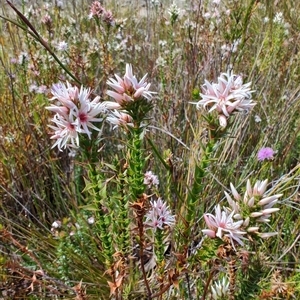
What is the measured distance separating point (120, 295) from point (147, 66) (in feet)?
6.28

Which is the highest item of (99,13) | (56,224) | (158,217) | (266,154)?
(99,13)

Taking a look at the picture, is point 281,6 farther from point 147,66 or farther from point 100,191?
point 100,191

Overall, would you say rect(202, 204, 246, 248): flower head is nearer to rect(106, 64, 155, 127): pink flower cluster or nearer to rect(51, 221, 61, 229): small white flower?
rect(106, 64, 155, 127): pink flower cluster

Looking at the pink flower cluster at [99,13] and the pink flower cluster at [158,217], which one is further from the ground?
the pink flower cluster at [99,13]

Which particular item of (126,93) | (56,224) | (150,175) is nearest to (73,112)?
(126,93)

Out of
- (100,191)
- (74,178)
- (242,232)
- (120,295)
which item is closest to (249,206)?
(242,232)

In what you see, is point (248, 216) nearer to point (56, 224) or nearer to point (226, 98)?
point (226, 98)

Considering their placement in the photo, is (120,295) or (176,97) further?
(176,97)

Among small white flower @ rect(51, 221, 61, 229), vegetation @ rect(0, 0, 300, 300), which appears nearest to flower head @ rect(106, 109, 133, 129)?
vegetation @ rect(0, 0, 300, 300)

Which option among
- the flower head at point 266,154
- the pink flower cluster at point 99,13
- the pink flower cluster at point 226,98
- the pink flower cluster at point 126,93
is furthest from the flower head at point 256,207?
the pink flower cluster at point 99,13

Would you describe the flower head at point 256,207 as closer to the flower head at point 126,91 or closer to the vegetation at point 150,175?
the vegetation at point 150,175

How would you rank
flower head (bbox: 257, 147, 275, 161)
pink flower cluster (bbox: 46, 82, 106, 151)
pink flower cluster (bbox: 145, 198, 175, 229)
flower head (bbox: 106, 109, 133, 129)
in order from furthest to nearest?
flower head (bbox: 257, 147, 275, 161)
pink flower cluster (bbox: 145, 198, 175, 229)
flower head (bbox: 106, 109, 133, 129)
pink flower cluster (bbox: 46, 82, 106, 151)

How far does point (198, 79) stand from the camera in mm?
2281

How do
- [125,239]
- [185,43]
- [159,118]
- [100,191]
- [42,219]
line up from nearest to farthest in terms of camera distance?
[100,191]
[125,239]
[42,219]
[159,118]
[185,43]
